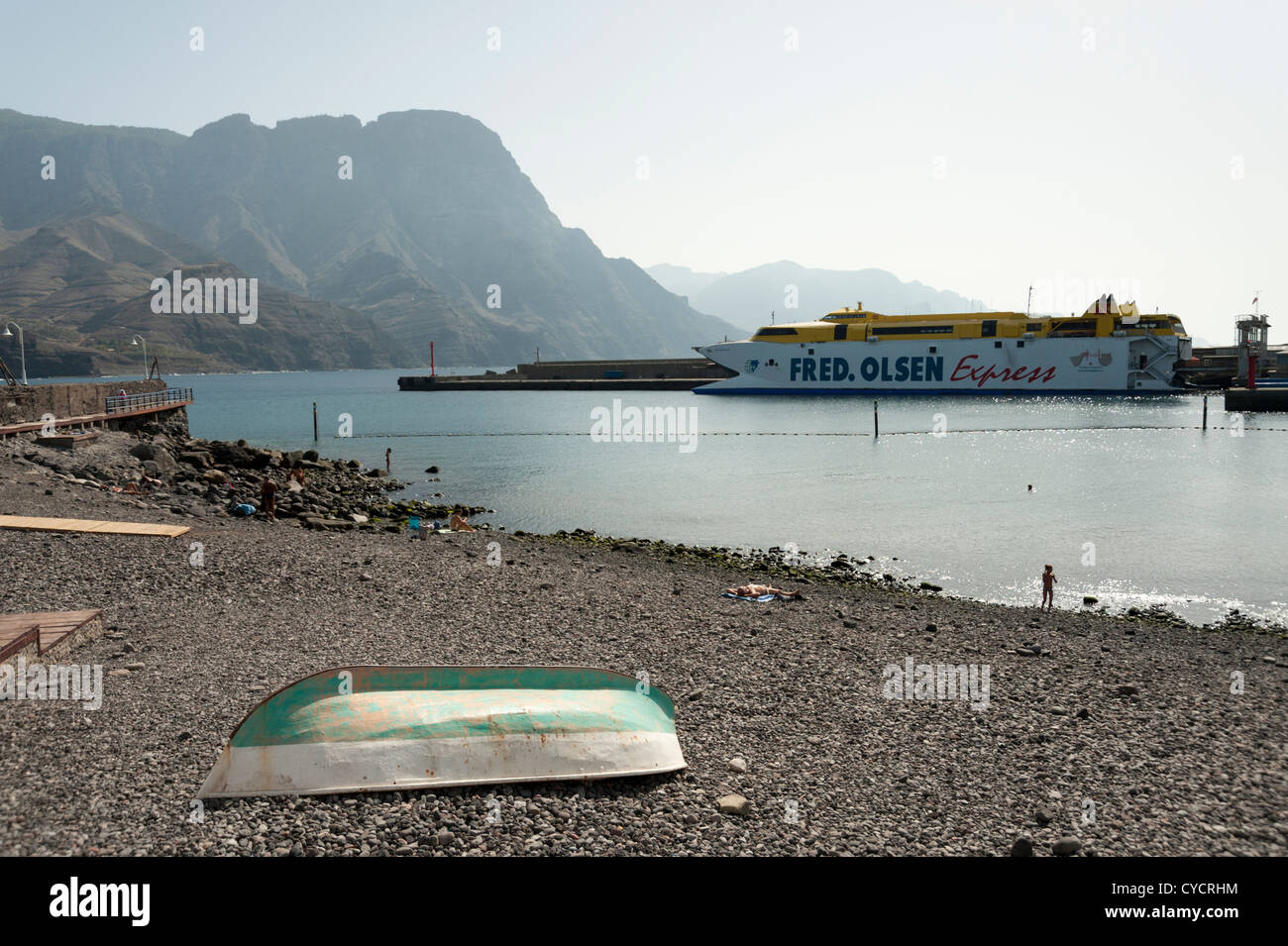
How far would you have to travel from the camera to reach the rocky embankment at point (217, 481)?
2447cm

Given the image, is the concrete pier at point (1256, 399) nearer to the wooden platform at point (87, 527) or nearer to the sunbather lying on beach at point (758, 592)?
the sunbather lying on beach at point (758, 592)

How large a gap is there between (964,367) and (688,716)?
9179 cm

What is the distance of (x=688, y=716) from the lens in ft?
29.5

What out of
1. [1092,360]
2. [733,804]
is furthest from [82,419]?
[1092,360]

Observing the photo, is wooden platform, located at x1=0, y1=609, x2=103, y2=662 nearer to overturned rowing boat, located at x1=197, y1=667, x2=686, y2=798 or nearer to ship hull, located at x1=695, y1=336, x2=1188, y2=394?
overturned rowing boat, located at x1=197, y1=667, x2=686, y2=798

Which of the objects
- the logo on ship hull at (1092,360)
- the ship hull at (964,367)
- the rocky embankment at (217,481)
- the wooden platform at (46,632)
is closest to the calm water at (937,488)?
the rocky embankment at (217,481)

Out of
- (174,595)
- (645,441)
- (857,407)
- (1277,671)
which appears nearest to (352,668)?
(174,595)

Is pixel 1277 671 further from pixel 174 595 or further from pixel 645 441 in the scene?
pixel 645 441

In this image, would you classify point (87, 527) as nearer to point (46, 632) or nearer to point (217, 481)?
point (46, 632)

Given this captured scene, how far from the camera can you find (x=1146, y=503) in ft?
103

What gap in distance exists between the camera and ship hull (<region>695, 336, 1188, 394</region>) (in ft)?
292

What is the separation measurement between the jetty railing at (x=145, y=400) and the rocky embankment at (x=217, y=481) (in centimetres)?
453

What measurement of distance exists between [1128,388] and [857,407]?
3212cm

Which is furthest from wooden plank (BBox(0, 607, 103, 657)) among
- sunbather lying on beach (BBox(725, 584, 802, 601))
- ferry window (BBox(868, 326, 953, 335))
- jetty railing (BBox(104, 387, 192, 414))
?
ferry window (BBox(868, 326, 953, 335))
